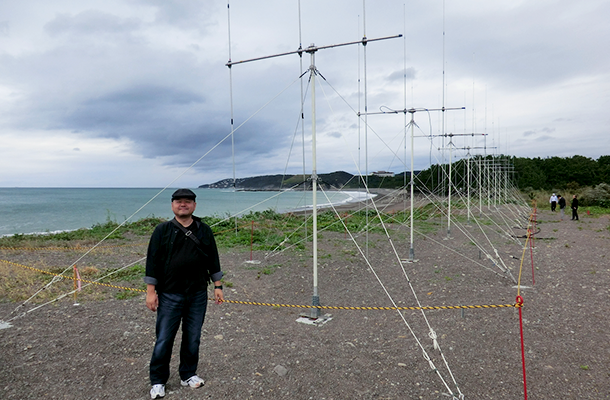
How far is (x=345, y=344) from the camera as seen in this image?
5.20m

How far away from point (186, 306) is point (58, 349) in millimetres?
2465

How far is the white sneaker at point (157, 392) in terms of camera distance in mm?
3621

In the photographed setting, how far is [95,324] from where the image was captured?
5.67 m

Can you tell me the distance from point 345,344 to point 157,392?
2566 mm

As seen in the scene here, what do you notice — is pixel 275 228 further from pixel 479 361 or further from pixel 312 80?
pixel 479 361

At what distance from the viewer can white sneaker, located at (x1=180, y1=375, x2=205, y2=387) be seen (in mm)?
3807

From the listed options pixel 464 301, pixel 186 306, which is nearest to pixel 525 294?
pixel 464 301

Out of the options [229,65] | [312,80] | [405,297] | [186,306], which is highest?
[229,65]

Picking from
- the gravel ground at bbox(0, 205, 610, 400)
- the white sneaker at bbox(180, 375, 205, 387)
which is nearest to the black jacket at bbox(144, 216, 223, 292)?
the white sneaker at bbox(180, 375, 205, 387)

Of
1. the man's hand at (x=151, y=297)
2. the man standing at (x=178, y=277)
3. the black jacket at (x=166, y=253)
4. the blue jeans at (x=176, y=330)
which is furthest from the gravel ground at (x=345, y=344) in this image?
the black jacket at (x=166, y=253)

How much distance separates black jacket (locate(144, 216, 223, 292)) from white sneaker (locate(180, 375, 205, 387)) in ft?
3.21

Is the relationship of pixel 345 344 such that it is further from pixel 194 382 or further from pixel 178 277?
pixel 178 277

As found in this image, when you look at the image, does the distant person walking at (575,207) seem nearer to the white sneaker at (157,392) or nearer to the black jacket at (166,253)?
the black jacket at (166,253)

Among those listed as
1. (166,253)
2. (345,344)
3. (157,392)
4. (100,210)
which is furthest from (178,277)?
(100,210)
